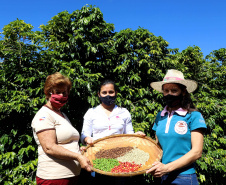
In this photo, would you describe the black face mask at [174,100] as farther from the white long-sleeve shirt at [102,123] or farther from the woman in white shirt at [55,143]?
the woman in white shirt at [55,143]

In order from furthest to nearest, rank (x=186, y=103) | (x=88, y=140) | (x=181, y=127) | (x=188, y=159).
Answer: (x=88, y=140) → (x=186, y=103) → (x=181, y=127) → (x=188, y=159)

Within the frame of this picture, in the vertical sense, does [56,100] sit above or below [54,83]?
below

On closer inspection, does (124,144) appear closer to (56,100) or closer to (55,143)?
(55,143)

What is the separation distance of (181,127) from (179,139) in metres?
0.12

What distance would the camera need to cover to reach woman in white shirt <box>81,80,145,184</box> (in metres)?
2.49

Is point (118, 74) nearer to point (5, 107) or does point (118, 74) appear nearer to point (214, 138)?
point (5, 107)

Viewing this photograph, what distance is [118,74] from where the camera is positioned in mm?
4574

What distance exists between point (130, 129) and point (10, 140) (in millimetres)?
2042

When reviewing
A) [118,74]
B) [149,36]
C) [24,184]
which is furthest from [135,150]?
[149,36]

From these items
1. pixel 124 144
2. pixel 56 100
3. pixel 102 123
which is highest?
pixel 56 100

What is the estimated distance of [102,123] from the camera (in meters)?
2.48

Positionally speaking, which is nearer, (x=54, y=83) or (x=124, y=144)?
(x=54, y=83)

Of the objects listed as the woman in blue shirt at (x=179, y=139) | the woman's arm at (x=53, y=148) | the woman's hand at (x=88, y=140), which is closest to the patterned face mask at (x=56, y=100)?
the woman's arm at (x=53, y=148)

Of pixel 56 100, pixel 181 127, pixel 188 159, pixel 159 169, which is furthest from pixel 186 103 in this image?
pixel 56 100
